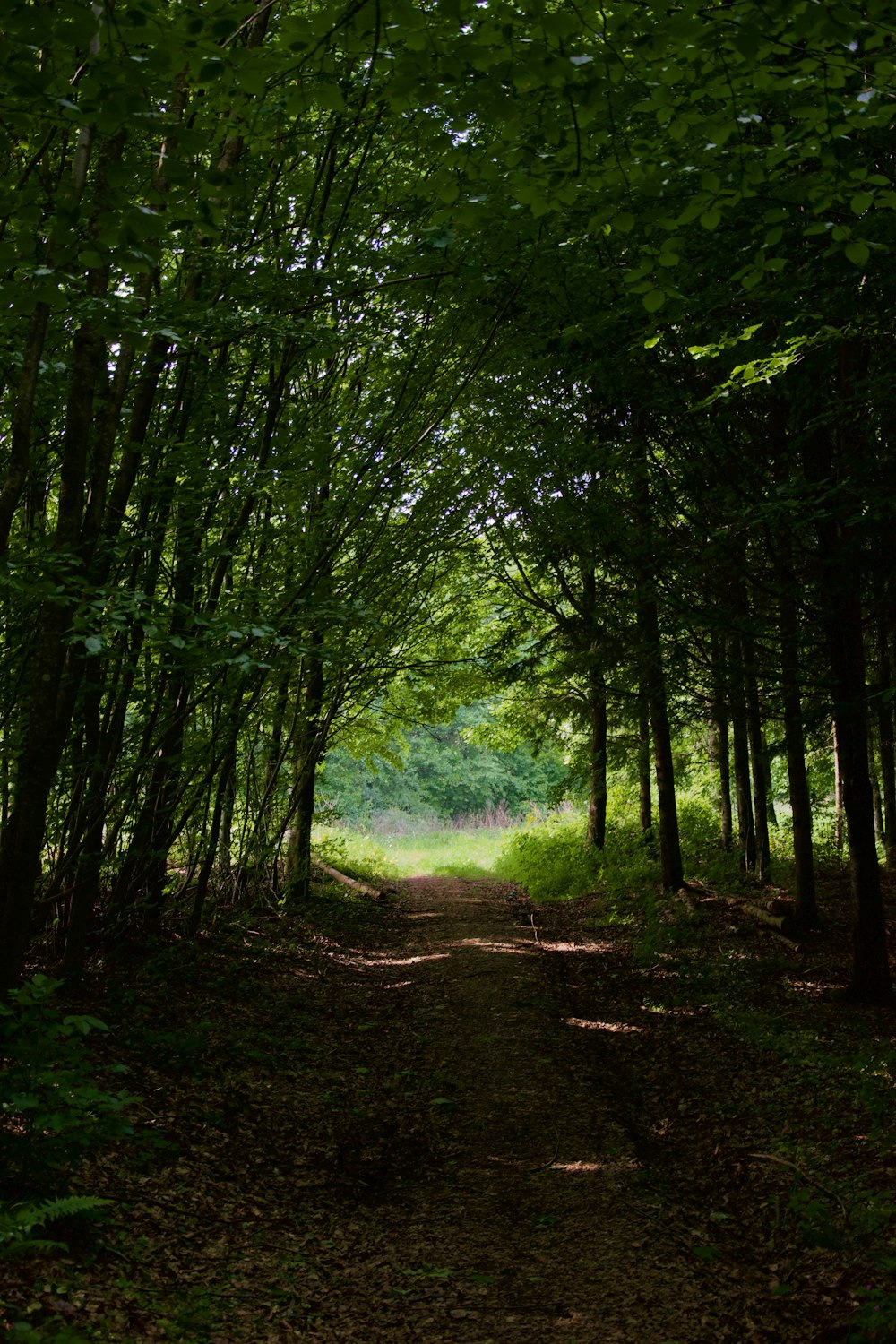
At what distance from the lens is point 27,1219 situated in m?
2.87

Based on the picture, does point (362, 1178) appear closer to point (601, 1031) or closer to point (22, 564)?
point (601, 1031)

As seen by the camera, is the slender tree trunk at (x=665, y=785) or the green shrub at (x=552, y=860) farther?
the green shrub at (x=552, y=860)

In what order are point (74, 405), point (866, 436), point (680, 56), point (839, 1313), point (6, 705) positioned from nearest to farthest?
point (839, 1313)
point (680, 56)
point (74, 405)
point (6, 705)
point (866, 436)

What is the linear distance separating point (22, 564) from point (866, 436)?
5.37 metres

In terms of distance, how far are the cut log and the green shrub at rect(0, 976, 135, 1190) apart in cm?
1065

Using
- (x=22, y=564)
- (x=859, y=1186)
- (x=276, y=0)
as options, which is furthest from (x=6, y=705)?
(x=859, y=1186)

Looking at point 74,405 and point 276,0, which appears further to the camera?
point 74,405

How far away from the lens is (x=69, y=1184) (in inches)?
143

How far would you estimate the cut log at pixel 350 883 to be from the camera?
14.3 meters

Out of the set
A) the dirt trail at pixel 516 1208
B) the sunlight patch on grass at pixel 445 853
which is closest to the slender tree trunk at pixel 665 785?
the dirt trail at pixel 516 1208

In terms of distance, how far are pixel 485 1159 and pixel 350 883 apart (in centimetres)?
994

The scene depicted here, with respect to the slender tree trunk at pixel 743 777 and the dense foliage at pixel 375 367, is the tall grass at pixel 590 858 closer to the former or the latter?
the slender tree trunk at pixel 743 777

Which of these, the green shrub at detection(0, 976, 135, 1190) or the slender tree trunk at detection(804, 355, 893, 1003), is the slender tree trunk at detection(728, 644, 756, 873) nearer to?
the slender tree trunk at detection(804, 355, 893, 1003)

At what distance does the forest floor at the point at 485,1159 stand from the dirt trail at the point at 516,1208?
0.05ft
